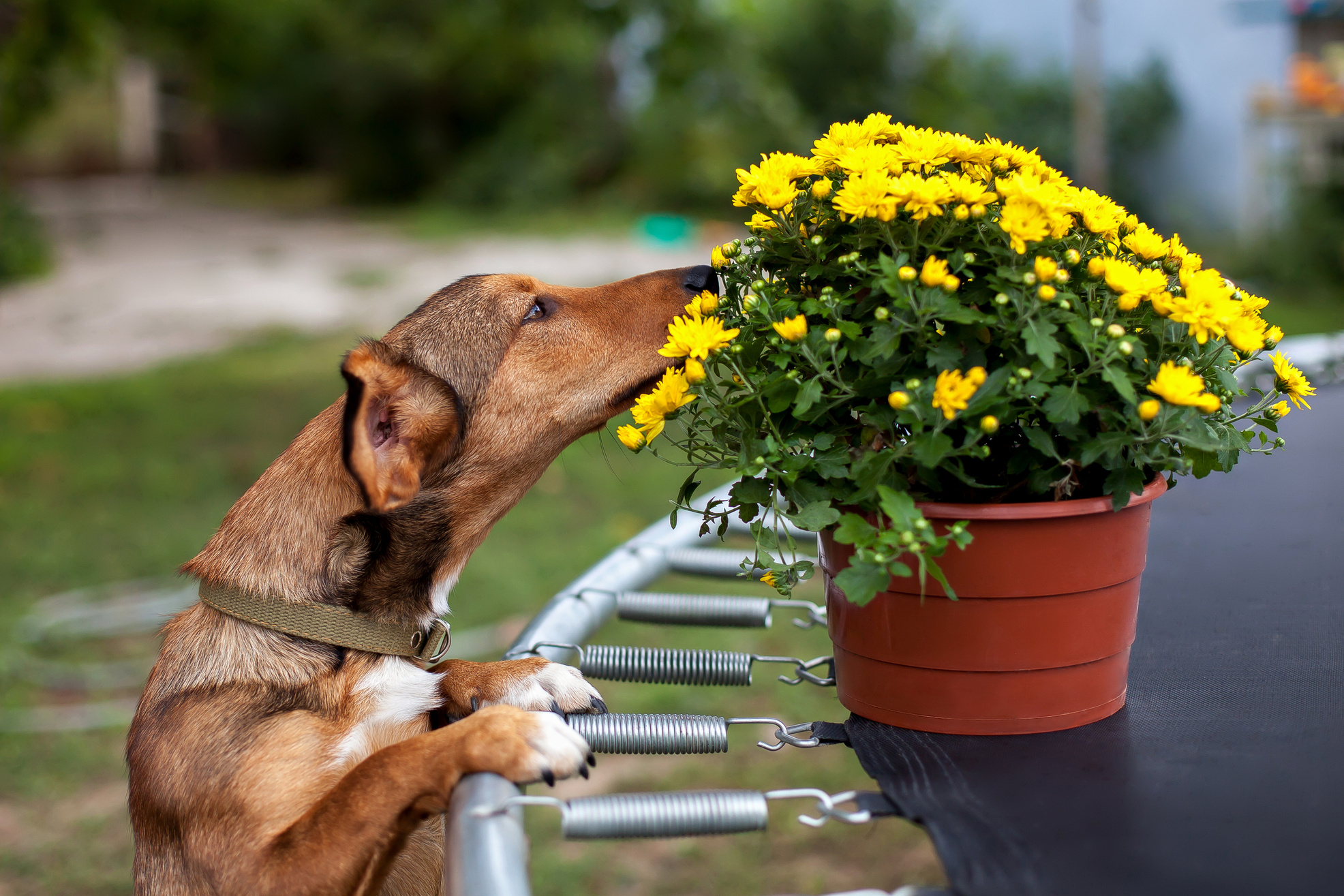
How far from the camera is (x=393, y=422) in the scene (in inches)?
85.4

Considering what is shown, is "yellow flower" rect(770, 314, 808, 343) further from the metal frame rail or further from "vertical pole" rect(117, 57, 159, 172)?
"vertical pole" rect(117, 57, 159, 172)

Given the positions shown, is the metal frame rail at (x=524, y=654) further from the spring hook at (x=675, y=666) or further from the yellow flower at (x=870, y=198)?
the yellow flower at (x=870, y=198)

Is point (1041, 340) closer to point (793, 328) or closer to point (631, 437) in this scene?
point (793, 328)

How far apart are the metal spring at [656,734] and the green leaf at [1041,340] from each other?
0.69 metres

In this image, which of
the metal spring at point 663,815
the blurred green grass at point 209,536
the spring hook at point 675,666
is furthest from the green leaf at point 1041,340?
the blurred green grass at point 209,536

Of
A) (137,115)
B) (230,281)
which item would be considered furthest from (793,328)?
(137,115)

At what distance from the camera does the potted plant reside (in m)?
1.42

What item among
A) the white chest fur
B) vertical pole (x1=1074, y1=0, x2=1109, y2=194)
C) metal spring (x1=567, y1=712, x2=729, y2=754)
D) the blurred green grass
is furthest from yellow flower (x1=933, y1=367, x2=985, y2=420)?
vertical pole (x1=1074, y1=0, x2=1109, y2=194)

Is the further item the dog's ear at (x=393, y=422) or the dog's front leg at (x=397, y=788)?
the dog's ear at (x=393, y=422)

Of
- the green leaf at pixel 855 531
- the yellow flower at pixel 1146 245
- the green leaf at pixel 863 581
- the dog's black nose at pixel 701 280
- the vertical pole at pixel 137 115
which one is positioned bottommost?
the green leaf at pixel 863 581

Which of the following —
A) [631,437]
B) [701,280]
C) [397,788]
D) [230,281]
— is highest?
[230,281]

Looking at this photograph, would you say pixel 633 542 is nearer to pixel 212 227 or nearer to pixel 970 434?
pixel 970 434

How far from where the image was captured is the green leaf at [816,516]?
144cm

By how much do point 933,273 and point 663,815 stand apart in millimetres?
744
